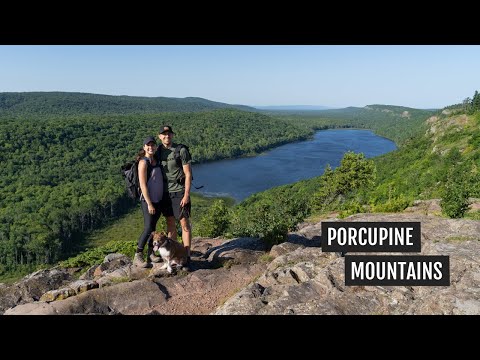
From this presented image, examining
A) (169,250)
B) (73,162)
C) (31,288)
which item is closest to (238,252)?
(169,250)

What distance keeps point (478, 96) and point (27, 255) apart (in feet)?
237

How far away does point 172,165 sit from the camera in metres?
6.01

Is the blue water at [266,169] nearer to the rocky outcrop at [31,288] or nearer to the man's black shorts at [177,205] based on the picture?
the rocky outcrop at [31,288]

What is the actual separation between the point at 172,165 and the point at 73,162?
10651cm

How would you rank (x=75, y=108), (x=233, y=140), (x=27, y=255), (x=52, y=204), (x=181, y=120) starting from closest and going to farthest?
1. (x=27, y=255)
2. (x=52, y=204)
3. (x=233, y=140)
4. (x=181, y=120)
5. (x=75, y=108)

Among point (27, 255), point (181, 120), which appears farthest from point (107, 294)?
point (181, 120)

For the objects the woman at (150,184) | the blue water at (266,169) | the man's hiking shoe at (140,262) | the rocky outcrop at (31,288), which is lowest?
the blue water at (266,169)

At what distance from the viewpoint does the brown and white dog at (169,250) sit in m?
6.18

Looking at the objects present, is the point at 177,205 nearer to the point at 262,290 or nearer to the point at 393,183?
the point at 262,290

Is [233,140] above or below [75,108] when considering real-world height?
below

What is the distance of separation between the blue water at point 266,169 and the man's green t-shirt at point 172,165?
223 ft

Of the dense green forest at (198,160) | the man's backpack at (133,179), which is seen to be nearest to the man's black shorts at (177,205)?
the man's backpack at (133,179)

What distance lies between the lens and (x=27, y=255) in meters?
53.2
